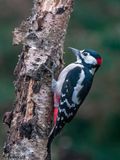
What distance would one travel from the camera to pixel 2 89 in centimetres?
1838

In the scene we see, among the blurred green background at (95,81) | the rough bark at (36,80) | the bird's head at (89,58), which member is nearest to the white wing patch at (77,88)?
Answer: the bird's head at (89,58)

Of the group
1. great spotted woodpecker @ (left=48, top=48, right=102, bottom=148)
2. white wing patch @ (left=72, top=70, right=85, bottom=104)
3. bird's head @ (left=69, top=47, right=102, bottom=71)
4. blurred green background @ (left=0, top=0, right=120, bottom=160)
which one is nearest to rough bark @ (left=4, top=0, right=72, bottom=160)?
great spotted woodpecker @ (left=48, top=48, right=102, bottom=148)

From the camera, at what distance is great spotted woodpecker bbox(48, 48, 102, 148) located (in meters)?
11.1

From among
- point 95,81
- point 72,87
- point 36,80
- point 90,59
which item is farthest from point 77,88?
point 95,81

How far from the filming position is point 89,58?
11.8 m

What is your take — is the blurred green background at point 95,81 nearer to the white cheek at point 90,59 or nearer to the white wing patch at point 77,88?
the white cheek at point 90,59

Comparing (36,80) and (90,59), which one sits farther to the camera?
(90,59)

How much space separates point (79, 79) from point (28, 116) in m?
1.05

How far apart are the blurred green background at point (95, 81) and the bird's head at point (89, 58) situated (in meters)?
6.08

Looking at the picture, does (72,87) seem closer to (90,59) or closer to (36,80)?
(90,59)

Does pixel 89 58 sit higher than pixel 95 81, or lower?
higher

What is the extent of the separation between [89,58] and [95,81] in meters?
7.47

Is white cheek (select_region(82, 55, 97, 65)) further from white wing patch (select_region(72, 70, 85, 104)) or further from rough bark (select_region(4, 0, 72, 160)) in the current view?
rough bark (select_region(4, 0, 72, 160))

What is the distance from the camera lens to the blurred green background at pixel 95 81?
→ 1831 cm
